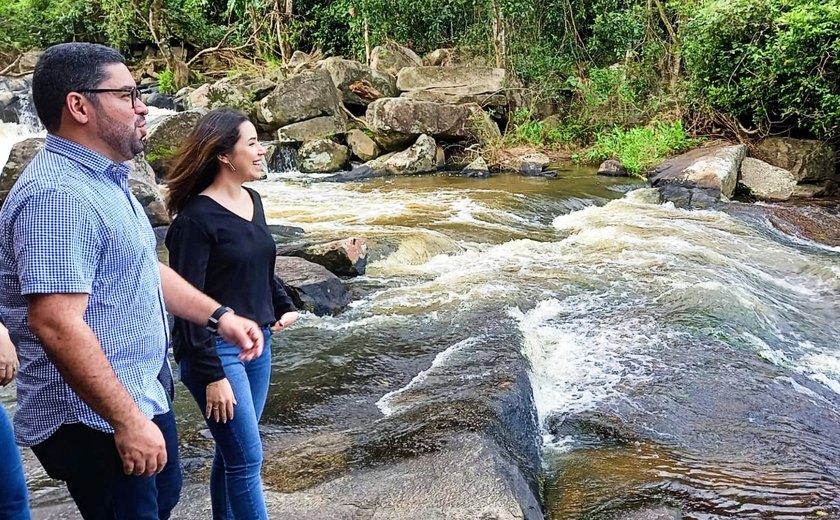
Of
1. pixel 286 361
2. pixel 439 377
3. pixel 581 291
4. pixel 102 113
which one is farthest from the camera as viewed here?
pixel 581 291

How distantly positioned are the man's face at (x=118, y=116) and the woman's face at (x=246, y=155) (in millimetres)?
518

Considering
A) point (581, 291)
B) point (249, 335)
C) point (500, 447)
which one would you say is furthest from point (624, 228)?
point (249, 335)

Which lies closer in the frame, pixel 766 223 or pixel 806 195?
pixel 766 223

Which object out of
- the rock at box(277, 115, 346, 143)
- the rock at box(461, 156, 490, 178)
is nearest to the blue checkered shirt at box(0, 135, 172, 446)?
the rock at box(461, 156, 490, 178)

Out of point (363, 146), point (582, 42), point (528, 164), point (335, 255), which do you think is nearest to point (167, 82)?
point (363, 146)

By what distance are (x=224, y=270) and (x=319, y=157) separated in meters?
12.4

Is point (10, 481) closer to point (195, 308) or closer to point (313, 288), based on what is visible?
point (195, 308)

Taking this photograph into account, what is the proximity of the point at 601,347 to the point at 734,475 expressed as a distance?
176 centimetres

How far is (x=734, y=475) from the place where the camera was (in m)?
3.43

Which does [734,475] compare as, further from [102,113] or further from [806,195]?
[806,195]

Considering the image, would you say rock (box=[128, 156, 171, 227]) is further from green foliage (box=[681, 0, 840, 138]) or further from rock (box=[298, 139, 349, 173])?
green foliage (box=[681, 0, 840, 138])

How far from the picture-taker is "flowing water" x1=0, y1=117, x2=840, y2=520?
3.48 metres

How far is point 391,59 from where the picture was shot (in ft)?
57.3

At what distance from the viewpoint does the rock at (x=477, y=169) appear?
44.8 feet
